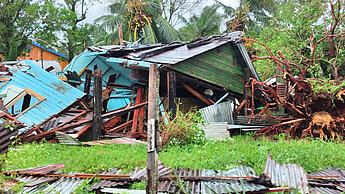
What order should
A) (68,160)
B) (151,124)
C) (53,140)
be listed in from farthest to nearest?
(53,140) < (68,160) < (151,124)

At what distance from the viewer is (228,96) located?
1145 centimetres

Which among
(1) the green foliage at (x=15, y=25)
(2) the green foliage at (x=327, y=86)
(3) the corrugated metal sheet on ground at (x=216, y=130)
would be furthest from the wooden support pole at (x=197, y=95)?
(1) the green foliage at (x=15, y=25)

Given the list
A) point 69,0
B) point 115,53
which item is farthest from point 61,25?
point 115,53

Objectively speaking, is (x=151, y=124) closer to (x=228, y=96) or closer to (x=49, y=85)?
(x=49, y=85)

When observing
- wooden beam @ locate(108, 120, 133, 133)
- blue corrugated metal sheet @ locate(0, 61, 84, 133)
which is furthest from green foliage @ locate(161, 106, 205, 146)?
blue corrugated metal sheet @ locate(0, 61, 84, 133)

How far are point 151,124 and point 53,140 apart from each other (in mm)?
6130

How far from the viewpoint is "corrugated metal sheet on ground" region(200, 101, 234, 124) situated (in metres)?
9.77

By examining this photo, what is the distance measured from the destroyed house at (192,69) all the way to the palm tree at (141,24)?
35.4ft

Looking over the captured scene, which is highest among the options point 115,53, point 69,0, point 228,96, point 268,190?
point 69,0

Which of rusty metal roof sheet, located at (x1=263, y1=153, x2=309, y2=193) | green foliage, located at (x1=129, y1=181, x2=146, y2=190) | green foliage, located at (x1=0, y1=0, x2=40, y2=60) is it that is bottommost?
green foliage, located at (x1=129, y1=181, x2=146, y2=190)

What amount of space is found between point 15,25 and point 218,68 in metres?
19.2

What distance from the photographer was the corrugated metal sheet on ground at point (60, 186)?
4.30 meters

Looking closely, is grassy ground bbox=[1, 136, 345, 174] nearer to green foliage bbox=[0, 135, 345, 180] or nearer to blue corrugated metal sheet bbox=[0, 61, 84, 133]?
green foliage bbox=[0, 135, 345, 180]

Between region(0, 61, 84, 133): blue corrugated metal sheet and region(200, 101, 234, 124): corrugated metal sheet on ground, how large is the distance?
435 cm
